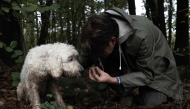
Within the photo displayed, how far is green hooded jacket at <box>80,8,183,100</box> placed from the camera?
3.37 m

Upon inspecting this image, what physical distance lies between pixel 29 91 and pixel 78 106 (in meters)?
0.73

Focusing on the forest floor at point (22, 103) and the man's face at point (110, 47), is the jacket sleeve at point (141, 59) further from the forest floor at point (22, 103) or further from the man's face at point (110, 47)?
the forest floor at point (22, 103)

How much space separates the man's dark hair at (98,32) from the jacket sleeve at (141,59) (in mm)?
316

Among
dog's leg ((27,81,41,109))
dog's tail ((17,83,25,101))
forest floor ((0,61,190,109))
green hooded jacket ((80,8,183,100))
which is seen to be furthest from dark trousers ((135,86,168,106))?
dog's tail ((17,83,25,101))

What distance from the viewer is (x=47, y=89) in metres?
3.91

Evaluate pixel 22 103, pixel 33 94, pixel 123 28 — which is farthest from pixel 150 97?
pixel 22 103

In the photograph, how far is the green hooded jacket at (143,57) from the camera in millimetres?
3371

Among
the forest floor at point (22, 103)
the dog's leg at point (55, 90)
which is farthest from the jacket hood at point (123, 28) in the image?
the dog's leg at point (55, 90)

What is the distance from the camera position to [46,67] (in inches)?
134

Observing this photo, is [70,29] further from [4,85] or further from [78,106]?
[78,106]

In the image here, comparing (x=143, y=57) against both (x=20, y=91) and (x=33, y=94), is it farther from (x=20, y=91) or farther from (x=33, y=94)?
(x=20, y=91)

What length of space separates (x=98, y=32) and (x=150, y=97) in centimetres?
122

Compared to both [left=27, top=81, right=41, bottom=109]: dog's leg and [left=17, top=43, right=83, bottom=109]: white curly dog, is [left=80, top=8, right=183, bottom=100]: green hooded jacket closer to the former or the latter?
[left=17, top=43, right=83, bottom=109]: white curly dog

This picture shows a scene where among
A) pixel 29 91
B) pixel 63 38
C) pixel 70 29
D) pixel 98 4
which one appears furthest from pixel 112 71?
pixel 98 4
